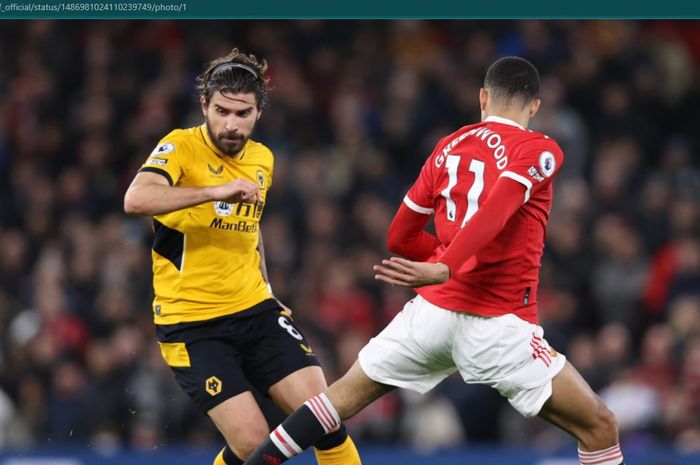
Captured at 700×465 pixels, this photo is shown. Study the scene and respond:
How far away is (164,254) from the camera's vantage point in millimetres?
6371

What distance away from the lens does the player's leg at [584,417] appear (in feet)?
18.7

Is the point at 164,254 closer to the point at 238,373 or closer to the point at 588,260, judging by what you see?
the point at 238,373

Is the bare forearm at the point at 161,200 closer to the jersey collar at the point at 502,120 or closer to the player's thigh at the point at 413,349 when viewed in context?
the player's thigh at the point at 413,349

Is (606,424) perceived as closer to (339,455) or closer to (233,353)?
(339,455)

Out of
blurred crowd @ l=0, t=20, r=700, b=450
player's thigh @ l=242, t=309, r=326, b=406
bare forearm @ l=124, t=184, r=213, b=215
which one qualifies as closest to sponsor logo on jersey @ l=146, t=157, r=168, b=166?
bare forearm @ l=124, t=184, r=213, b=215

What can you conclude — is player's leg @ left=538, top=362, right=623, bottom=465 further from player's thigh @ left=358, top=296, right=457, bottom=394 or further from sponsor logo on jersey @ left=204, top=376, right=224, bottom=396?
sponsor logo on jersey @ left=204, top=376, right=224, bottom=396

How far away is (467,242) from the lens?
17.6 ft

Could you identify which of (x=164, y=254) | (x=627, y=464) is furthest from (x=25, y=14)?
(x=627, y=464)

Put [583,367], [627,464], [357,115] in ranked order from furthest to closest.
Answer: [357,115]
[583,367]
[627,464]

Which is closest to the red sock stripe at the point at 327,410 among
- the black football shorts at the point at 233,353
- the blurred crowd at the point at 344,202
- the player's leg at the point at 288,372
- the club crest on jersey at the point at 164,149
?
the player's leg at the point at 288,372

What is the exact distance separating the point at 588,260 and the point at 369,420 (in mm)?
2279

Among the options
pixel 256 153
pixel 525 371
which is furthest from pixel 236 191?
pixel 525 371

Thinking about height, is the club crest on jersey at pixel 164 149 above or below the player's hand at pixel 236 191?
above

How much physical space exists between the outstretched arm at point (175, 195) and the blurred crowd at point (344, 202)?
14.7ft
